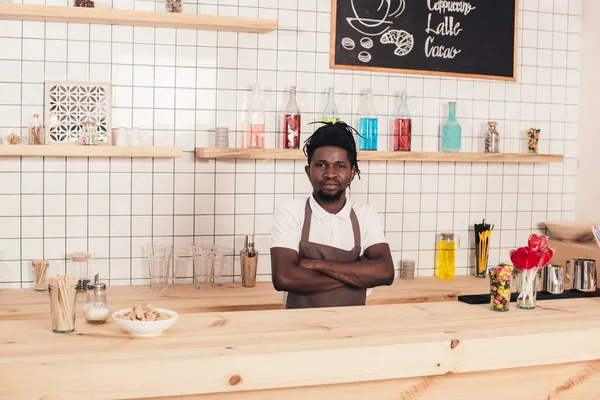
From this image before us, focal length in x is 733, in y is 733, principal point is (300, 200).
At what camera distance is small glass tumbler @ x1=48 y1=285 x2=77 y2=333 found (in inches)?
80.0

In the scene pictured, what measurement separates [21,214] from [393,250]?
1923 millimetres

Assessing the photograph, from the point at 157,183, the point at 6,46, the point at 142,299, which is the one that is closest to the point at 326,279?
the point at 142,299

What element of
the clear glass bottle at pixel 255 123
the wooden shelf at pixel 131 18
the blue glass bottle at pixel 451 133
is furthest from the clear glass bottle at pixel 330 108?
the blue glass bottle at pixel 451 133

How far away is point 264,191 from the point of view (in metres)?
3.78

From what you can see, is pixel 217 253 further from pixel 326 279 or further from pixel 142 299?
pixel 326 279

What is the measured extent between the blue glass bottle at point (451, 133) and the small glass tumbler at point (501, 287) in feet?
5.38

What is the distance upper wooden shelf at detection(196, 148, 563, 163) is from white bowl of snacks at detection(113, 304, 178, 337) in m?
1.51

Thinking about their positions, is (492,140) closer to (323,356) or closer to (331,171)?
(331,171)

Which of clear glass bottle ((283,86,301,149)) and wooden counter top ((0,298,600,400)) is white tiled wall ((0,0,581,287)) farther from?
wooden counter top ((0,298,600,400))

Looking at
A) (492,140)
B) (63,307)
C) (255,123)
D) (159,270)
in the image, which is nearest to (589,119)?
(492,140)

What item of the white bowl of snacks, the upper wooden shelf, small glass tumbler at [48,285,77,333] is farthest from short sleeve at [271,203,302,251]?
small glass tumbler at [48,285,77,333]

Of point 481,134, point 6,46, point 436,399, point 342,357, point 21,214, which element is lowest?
point 436,399

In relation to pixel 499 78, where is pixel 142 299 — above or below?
below

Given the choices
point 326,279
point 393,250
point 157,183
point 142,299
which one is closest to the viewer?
point 326,279
